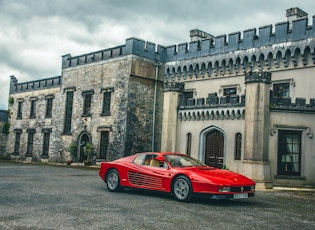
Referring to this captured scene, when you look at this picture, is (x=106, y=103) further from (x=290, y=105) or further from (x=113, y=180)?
(x=113, y=180)

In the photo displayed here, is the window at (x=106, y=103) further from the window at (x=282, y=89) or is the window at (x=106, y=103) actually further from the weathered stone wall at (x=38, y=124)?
the window at (x=282, y=89)

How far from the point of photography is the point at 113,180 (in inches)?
425

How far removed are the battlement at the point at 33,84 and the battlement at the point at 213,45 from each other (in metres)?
2.58

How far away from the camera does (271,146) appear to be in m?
15.9

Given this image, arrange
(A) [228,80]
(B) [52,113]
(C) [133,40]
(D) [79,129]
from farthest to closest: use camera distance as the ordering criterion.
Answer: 1. (B) [52,113]
2. (D) [79,129]
3. (C) [133,40]
4. (A) [228,80]

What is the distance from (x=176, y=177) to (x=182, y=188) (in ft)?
1.11

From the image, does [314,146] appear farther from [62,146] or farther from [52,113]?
[52,113]

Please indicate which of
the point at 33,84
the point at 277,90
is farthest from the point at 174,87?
the point at 33,84

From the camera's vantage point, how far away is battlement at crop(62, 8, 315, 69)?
18500mm

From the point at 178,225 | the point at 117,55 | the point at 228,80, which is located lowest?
the point at 178,225

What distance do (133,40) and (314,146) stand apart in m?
12.7

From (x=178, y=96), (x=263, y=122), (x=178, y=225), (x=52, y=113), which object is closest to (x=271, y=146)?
(x=263, y=122)

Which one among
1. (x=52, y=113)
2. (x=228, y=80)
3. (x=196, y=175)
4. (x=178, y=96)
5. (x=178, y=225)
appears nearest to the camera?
(x=178, y=225)

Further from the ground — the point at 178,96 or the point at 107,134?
the point at 178,96
